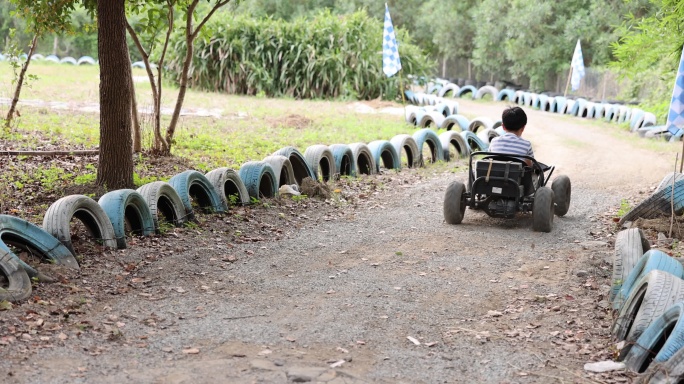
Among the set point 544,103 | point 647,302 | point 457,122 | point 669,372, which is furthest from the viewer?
point 544,103

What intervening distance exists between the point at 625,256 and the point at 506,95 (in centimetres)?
2371

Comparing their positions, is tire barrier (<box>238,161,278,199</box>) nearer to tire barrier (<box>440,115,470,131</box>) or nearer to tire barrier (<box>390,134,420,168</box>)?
tire barrier (<box>390,134,420,168</box>)

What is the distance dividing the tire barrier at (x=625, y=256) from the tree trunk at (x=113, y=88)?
4.70 m

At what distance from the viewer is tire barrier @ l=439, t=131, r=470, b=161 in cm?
1260

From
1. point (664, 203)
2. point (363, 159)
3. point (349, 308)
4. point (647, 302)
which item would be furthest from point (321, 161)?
point (647, 302)

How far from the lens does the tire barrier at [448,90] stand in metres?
29.5

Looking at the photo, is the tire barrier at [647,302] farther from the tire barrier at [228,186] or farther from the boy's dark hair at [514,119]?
the tire barrier at [228,186]

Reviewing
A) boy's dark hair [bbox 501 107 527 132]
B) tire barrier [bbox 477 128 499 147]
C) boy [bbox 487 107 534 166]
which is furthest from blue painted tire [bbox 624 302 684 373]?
tire barrier [bbox 477 128 499 147]

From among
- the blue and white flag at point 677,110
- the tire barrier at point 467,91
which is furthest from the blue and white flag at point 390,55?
the tire barrier at point 467,91

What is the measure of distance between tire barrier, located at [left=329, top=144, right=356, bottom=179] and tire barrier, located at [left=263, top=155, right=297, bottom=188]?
3.52 ft

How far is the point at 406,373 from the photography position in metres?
4.07

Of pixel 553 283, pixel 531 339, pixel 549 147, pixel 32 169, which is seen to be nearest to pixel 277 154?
pixel 32 169

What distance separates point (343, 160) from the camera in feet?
34.5

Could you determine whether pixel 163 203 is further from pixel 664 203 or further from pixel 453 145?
pixel 453 145
